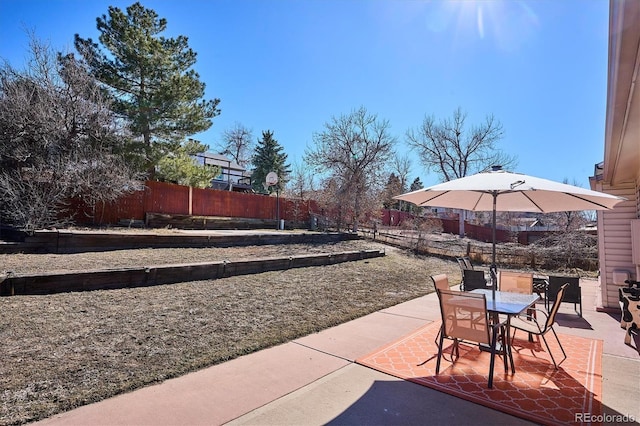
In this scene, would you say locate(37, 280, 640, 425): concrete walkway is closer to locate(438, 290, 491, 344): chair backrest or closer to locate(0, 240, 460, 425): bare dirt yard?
locate(0, 240, 460, 425): bare dirt yard

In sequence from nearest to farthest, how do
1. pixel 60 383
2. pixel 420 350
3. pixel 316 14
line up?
pixel 60 383
pixel 420 350
pixel 316 14

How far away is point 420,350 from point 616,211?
5688 millimetres

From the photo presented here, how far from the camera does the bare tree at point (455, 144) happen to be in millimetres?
26453

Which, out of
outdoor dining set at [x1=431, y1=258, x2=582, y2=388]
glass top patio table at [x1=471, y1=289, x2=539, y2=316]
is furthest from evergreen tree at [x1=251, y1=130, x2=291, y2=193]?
outdoor dining set at [x1=431, y1=258, x2=582, y2=388]

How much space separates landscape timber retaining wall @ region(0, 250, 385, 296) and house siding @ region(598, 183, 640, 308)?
658 centimetres

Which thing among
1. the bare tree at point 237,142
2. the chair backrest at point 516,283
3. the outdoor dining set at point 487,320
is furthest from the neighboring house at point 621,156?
the bare tree at point 237,142

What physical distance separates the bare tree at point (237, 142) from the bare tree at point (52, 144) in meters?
28.4

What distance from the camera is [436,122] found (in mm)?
27828

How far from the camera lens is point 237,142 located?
129 ft

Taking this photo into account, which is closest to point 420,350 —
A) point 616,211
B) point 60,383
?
point 60,383

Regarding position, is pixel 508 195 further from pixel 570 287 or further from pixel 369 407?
pixel 369 407

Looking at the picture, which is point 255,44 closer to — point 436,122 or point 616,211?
point 616,211

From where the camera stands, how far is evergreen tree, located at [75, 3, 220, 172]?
41.8ft

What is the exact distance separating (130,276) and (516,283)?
6.11m
